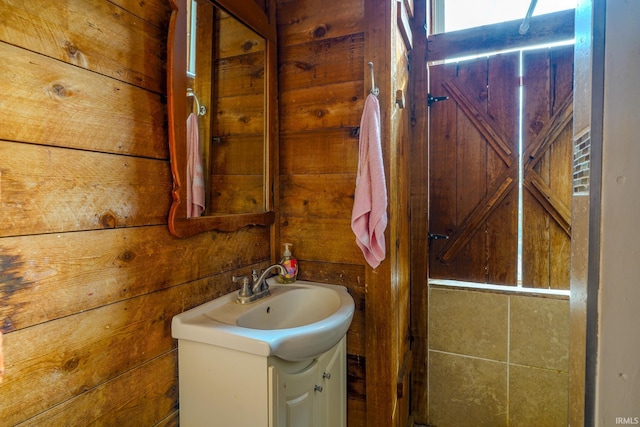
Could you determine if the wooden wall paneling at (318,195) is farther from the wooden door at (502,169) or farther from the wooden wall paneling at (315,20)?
the wooden door at (502,169)

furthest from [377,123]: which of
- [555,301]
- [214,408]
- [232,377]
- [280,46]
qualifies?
[555,301]

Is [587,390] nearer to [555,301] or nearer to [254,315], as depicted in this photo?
[254,315]

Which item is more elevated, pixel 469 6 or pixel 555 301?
pixel 469 6

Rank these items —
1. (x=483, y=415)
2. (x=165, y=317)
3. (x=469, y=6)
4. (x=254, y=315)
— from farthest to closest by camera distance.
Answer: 1. (x=469, y=6)
2. (x=483, y=415)
3. (x=254, y=315)
4. (x=165, y=317)

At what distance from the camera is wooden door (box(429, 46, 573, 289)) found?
67.3 inches

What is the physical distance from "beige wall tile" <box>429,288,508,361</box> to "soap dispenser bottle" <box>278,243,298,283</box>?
93cm

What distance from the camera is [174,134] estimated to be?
985mm

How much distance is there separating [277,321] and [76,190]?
31.6 inches

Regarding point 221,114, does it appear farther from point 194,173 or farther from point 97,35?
point 97,35

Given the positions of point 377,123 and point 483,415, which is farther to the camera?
point 483,415

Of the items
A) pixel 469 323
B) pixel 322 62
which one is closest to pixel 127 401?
pixel 322 62

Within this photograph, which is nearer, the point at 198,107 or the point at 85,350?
the point at 85,350

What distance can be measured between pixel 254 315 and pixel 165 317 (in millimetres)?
291

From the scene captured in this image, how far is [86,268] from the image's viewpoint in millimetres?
787
